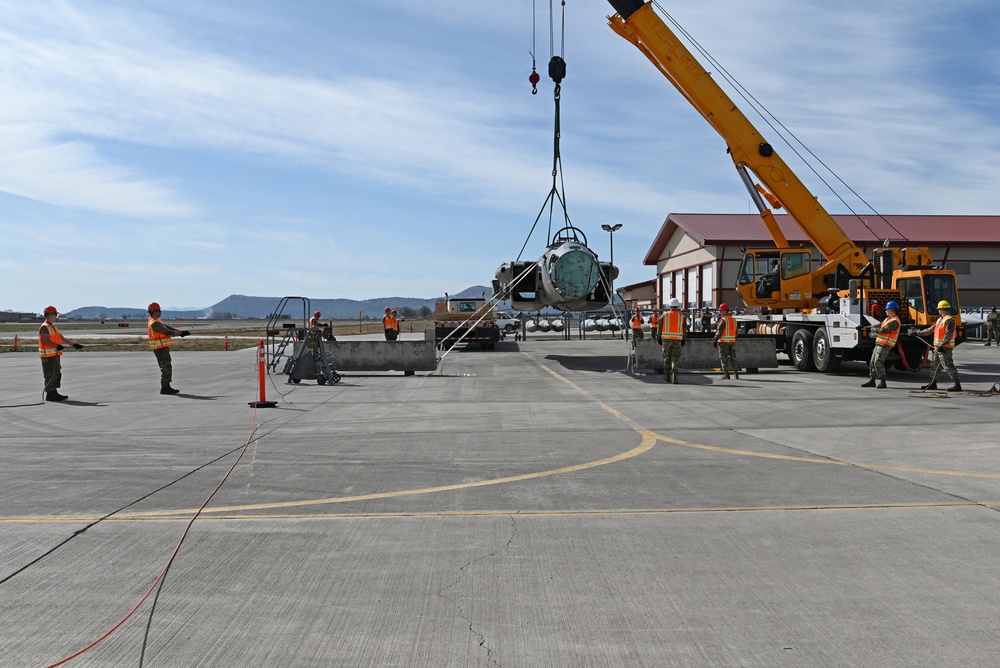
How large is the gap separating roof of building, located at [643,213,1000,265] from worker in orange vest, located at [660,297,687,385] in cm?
3291

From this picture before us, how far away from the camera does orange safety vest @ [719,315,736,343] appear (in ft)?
61.3

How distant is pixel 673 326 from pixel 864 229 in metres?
42.3

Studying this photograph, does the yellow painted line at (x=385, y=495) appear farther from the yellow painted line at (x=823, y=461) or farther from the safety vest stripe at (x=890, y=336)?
the safety vest stripe at (x=890, y=336)

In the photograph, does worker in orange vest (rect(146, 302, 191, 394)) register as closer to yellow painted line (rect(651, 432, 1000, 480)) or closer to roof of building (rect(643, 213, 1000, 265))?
yellow painted line (rect(651, 432, 1000, 480))

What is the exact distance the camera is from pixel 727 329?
1864 centimetres

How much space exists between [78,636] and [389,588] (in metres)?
1.62

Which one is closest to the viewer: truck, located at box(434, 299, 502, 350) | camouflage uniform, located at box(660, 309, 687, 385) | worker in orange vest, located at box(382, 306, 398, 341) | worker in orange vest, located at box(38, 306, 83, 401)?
worker in orange vest, located at box(38, 306, 83, 401)

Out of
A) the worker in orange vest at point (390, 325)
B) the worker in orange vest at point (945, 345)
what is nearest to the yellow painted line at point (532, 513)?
the worker in orange vest at point (945, 345)

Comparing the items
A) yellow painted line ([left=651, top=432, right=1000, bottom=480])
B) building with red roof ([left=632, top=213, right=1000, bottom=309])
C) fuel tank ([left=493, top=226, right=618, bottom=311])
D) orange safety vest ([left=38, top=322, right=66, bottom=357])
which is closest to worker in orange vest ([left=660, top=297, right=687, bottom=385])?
fuel tank ([left=493, top=226, right=618, bottom=311])

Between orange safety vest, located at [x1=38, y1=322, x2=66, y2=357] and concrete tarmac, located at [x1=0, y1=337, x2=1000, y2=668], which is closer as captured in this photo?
concrete tarmac, located at [x1=0, y1=337, x2=1000, y2=668]

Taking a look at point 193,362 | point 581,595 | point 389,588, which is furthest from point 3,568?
point 193,362

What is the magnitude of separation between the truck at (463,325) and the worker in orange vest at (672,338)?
12.1 m

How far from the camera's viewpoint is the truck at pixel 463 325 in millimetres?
32125

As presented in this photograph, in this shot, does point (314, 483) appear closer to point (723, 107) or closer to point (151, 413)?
point (151, 413)
